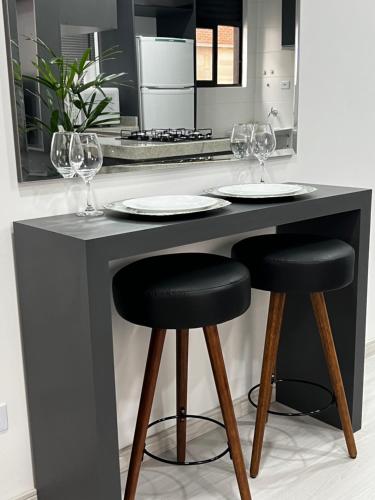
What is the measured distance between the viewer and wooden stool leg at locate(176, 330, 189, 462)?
197cm

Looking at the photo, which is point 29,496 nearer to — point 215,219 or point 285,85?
point 215,219

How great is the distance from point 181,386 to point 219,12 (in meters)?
1.25

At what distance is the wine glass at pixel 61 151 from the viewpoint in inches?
64.4

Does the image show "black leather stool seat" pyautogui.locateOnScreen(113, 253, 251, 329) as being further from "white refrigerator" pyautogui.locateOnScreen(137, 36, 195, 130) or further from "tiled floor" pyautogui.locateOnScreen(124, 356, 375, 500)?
"tiled floor" pyautogui.locateOnScreen(124, 356, 375, 500)

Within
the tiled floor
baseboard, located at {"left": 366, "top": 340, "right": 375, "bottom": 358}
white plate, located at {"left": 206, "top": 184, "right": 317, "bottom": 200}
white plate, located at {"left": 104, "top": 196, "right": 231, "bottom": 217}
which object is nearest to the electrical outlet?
the tiled floor

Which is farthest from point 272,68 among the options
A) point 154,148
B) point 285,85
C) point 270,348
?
point 270,348

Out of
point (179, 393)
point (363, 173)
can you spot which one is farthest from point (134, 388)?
point (363, 173)

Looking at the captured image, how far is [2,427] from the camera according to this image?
1.76 meters

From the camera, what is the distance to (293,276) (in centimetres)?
188

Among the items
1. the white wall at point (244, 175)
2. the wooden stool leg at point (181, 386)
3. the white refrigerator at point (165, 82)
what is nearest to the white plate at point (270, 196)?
the white wall at point (244, 175)

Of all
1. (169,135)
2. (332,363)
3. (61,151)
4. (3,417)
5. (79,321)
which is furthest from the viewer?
(332,363)

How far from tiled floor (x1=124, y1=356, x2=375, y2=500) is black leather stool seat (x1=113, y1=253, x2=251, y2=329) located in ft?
2.35

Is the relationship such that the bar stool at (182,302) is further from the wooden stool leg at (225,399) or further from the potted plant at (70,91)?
the potted plant at (70,91)

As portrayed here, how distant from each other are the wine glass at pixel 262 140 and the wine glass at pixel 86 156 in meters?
0.68
